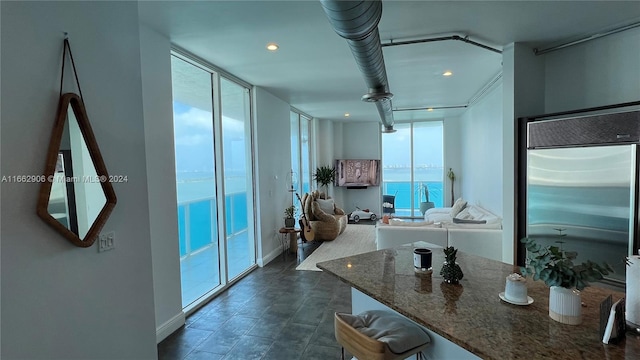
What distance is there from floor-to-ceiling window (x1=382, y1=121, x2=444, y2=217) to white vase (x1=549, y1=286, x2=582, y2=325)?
26.2ft

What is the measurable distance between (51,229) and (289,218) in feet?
13.3

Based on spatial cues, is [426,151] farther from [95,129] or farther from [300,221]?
[95,129]

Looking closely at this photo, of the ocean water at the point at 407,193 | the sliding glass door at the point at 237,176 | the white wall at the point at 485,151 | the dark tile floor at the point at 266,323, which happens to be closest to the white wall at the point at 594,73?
the white wall at the point at 485,151

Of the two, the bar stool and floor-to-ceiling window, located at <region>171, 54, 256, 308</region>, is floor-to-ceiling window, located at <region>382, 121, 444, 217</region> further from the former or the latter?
the bar stool

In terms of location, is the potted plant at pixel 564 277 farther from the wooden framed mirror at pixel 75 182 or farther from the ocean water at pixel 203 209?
the ocean water at pixel 203 209

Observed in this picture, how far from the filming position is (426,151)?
9.17 meters

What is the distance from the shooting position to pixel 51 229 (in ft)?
5.29

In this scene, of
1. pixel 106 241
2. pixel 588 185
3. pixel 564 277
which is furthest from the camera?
pixel 588 185

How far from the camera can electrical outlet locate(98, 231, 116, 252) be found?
187 cm

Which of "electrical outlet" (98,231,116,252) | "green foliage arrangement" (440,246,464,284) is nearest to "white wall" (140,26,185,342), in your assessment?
"electrical outlet" (98,231,116,252)

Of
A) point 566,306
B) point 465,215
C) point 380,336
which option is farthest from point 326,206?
point 566,306

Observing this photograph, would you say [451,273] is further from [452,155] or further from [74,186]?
[452,155]

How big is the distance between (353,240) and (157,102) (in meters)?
4.58

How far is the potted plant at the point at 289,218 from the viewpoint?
5.54m
